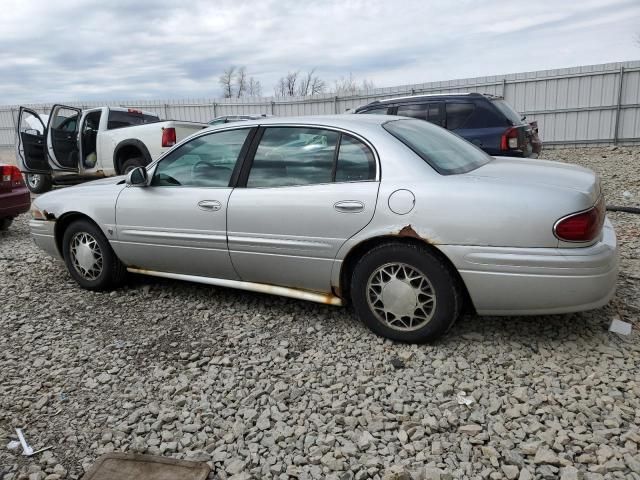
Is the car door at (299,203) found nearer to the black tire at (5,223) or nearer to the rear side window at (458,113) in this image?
the black tire at (5,223)

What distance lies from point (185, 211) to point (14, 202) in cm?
429

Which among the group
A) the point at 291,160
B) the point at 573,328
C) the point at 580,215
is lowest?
the point at 573,328

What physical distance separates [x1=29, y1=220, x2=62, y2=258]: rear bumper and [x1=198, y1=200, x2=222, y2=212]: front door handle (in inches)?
67.3

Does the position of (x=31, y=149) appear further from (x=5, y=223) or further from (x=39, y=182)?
(x=5, y=223)

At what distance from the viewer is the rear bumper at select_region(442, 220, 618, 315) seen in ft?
9.09

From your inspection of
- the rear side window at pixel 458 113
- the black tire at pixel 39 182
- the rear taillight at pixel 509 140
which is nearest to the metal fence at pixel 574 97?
the rear side window at pixel 458 113

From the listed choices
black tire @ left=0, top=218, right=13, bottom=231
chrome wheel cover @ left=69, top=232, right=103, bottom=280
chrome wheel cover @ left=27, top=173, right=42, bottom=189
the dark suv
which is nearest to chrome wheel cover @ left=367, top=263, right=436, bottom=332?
chrome wheel cover @ left=69, top=232, right=103, bottom=280

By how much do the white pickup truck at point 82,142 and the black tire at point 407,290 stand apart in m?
7.03

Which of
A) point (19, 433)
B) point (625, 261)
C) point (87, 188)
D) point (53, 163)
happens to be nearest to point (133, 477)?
point (19, 433)

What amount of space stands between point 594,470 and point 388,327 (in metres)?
1.40

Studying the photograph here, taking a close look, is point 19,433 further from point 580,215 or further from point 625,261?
point 625,261

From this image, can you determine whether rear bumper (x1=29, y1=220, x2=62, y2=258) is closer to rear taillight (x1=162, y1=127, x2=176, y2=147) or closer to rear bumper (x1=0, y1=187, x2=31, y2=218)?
rear bumper (x1=0, y1=187, x2=31, y2=218)

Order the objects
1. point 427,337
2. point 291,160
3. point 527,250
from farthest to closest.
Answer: point 291,160 < point 427,337 < point 527,250

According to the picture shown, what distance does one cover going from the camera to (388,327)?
10.8 feet
